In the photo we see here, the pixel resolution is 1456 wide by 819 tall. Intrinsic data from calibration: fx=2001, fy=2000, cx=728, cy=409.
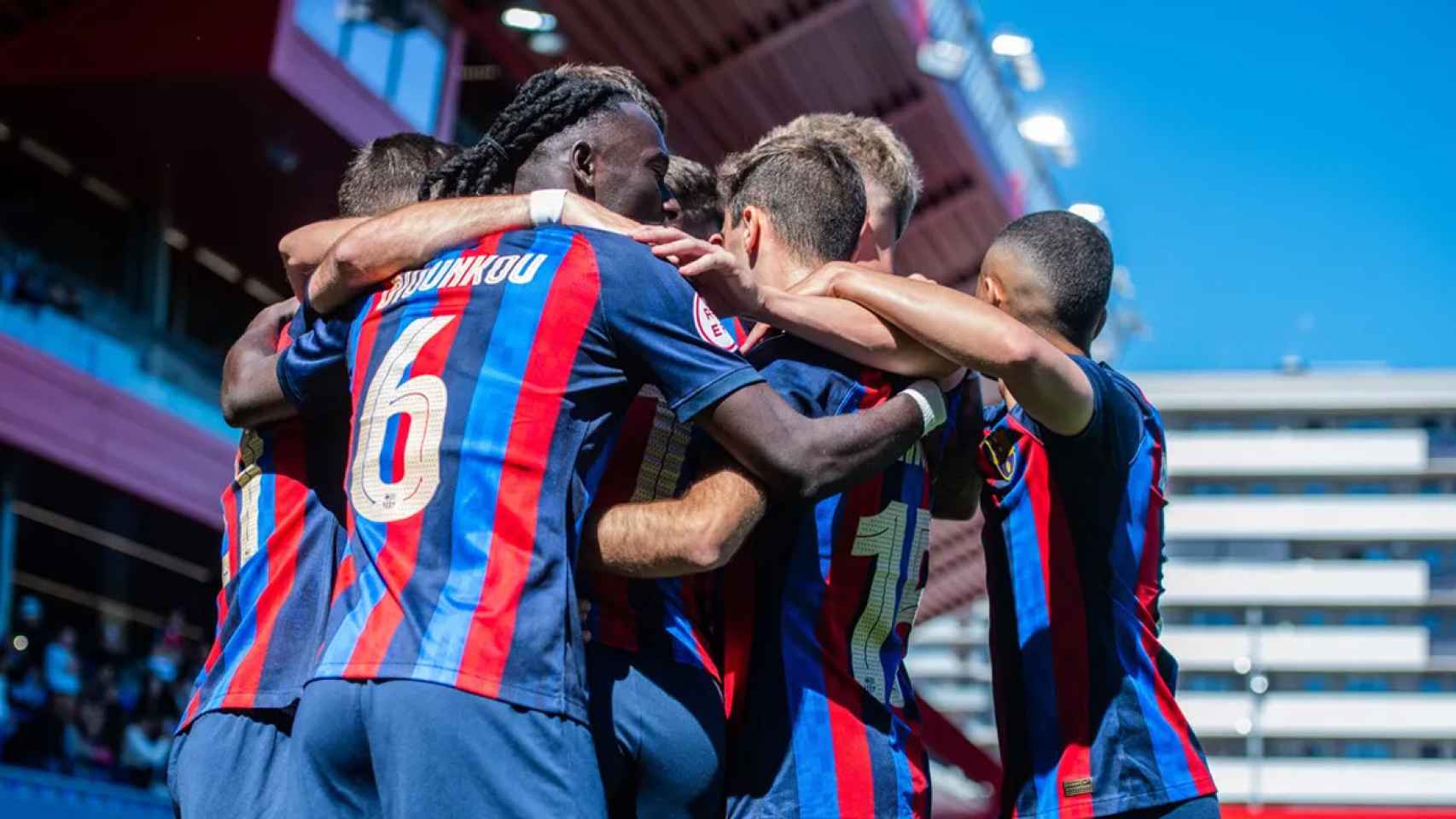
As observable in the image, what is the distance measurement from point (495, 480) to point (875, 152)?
68.5 inches

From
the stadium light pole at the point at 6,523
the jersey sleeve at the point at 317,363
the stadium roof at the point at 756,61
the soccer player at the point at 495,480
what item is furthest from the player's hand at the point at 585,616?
the stadium roof at the point at 756,61

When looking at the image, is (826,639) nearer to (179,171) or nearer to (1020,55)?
(179,171)

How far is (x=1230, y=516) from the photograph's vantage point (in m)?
125

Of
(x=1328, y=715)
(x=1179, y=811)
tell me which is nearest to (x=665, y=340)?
(x=1179, y=811)

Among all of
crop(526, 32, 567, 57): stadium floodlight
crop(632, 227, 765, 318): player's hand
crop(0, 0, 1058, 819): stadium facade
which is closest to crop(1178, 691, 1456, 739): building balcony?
crop(0, 0, 1058, 819): stadium facade

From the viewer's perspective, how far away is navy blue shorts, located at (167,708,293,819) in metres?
4.42

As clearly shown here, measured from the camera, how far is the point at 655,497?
Answer: 413cm

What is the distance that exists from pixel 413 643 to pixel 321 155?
2017cm

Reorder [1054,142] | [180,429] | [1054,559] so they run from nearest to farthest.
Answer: [1054,559], [180,429], [1054,142]

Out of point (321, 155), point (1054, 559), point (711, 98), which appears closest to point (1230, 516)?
point (711, 98)

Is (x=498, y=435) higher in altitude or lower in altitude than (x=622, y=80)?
lower

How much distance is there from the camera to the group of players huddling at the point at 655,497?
3627mm

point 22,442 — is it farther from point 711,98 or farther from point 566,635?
point 566,635

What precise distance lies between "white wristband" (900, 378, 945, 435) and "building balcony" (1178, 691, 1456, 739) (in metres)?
114
